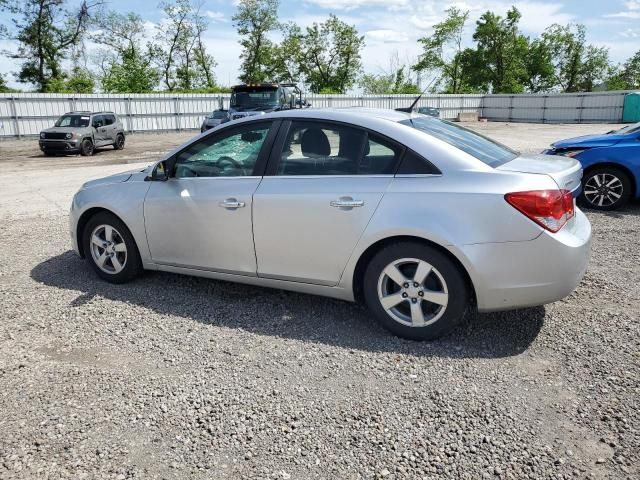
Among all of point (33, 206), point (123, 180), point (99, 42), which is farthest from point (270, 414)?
point (99, 42)

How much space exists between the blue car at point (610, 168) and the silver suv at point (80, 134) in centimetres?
1699

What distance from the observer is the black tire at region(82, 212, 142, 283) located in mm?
4655

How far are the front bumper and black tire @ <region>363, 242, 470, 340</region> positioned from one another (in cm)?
1814

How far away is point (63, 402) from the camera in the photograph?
2945 mm

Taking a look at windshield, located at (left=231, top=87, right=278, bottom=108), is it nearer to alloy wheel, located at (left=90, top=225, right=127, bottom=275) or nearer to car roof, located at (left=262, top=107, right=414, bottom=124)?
alloy wheel, located at (left=90, top=225, right=127, bottom=275)

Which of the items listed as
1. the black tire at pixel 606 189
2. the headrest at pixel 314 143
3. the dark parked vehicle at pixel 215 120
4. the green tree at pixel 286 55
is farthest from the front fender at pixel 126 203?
the green tree at pixel 286 55

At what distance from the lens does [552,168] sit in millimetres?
3637

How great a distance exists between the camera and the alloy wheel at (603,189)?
772cm

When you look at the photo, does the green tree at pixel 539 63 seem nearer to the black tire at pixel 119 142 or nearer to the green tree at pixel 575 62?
the green tree at pixel 575 62

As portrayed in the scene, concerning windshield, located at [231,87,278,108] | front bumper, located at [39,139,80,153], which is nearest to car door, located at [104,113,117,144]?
front bumper, located at [39,139,80,153]

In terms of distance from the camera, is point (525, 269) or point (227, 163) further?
point (227, 163)

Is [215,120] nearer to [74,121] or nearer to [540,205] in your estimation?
[74,121]

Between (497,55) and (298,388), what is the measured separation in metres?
60.8

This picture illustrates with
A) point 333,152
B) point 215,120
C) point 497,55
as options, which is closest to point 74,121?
point 215,120
